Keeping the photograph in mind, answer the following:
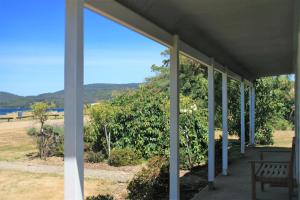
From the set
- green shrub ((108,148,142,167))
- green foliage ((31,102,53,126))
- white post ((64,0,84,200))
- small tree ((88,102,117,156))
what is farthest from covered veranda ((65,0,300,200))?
green foliage ((31,102,53,126))

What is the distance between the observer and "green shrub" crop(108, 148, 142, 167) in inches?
403

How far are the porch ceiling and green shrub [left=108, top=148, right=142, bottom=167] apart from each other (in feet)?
12.6

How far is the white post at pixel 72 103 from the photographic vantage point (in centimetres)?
271

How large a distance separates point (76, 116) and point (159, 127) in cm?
795

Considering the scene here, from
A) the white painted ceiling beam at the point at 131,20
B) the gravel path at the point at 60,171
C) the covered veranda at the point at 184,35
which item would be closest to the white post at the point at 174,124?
the covered veranda at the point at 184,35

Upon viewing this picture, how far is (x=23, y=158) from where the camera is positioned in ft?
38.4

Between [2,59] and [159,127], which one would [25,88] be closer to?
[2,59]

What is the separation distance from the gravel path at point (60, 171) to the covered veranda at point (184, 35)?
7.71ft

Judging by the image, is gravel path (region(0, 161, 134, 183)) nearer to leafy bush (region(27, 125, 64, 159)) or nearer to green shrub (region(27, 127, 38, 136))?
leafy bush (region(27, 125, 64, 159))

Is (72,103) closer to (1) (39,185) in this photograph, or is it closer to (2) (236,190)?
(2) (236,190)

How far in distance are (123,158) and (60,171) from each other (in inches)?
65.5

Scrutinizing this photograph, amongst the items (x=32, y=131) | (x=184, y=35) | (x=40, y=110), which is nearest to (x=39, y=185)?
(x=40, y=110)

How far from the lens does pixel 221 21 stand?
5.20m

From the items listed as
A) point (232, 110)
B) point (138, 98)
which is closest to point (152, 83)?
point (232, 110)
